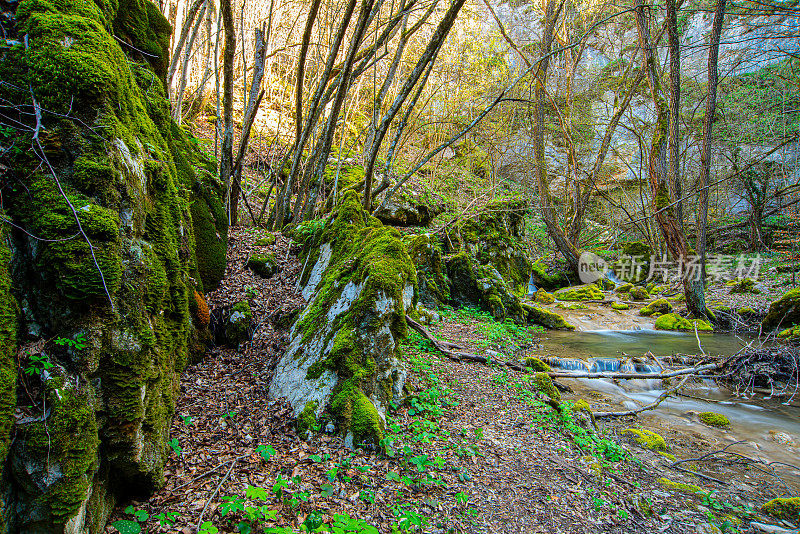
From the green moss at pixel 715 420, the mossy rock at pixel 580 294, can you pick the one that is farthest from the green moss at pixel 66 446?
the mossy rock at pixel 580 294

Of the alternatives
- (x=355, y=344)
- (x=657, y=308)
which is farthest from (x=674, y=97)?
(x=355, y=344)

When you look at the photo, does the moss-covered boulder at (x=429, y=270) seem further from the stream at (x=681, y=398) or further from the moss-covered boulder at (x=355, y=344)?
the moss-covered boulder at (x=355, y=344)

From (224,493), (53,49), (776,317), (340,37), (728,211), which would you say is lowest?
(224,493)

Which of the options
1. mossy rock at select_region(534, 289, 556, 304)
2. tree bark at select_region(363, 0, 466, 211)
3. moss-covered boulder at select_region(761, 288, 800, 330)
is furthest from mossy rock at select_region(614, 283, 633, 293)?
tree bark at select_region(363, 0, 466, 211)

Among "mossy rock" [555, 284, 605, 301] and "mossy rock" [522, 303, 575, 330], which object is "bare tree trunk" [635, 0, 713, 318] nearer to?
"mossy rock" [522, 303, 575, 330]

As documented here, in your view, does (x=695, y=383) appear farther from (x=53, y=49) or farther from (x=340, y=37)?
(x=53, y=49)

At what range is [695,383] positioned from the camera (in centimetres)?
761

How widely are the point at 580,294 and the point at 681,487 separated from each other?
11.7m

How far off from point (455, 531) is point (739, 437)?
5825mm

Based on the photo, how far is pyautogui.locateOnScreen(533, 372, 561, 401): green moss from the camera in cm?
561

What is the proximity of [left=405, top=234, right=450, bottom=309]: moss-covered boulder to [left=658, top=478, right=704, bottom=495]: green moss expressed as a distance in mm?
5728

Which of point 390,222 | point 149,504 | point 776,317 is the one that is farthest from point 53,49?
point 776,317

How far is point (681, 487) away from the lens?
413 cm

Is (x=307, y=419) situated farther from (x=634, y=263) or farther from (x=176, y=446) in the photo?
(x=634, y=263)
